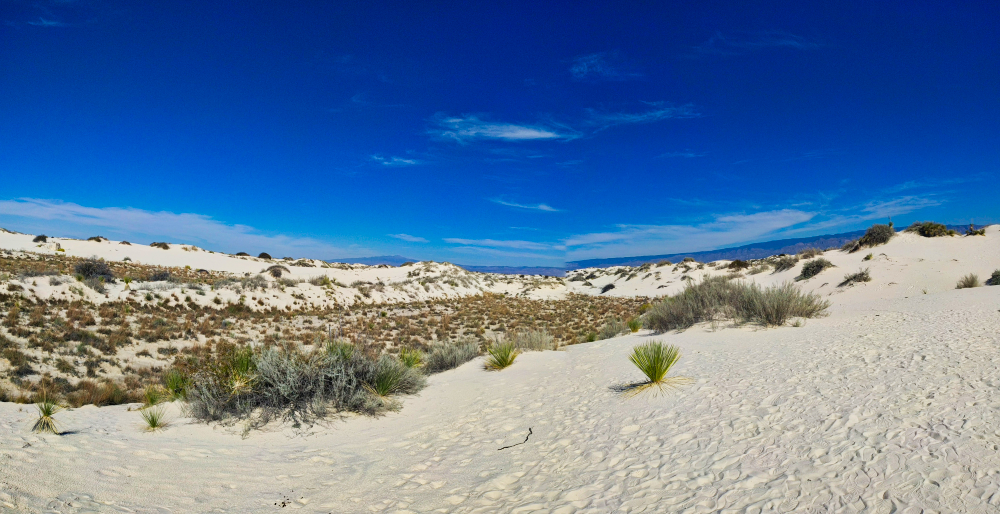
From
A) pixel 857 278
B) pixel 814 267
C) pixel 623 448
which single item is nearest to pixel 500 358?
pixel 623 448

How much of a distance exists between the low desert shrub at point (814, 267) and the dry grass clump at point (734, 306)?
14999 mm

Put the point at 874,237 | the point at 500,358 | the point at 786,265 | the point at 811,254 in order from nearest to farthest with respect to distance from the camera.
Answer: the point at 500,358, the point at 874,237, the point at 811,254, the point at 786,265

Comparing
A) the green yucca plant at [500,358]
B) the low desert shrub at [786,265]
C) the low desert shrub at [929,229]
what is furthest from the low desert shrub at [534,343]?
the low desert shrub at [929,229]

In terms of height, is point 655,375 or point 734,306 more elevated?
point 734,306

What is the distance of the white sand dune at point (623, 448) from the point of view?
3295 mm

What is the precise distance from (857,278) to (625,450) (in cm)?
2302

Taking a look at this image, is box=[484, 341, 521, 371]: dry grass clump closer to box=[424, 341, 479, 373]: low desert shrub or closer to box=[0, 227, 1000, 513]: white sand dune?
box=[424, 341, 479, 373]: low desert shrub

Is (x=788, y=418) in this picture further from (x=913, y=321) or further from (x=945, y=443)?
(x=913, y=321)

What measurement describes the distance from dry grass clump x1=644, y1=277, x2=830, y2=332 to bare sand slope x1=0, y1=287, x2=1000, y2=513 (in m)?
3.08

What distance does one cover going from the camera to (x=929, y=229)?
86.6 feet

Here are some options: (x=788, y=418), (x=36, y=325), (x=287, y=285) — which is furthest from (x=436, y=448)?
(x=287, y=285)

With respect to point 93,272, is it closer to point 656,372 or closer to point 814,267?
point 656,372

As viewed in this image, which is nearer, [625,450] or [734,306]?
[625,450]

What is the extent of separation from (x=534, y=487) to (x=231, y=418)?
15.5 ft
